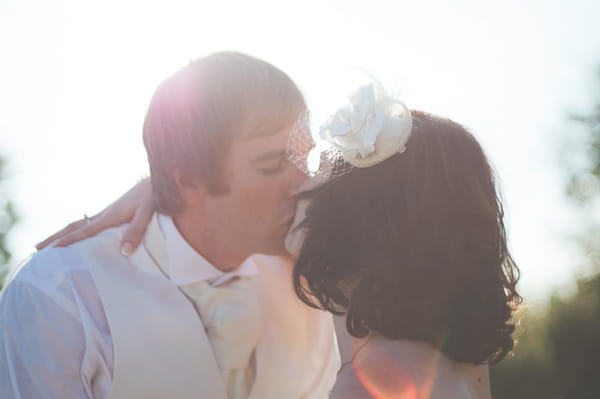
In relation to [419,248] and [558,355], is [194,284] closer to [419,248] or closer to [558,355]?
[419,248]

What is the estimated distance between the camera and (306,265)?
339 centimetres

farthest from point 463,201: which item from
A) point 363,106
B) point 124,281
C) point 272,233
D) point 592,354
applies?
point 592,354

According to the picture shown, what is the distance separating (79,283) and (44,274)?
0.14 m

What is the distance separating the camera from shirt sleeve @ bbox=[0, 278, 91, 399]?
12.3ft

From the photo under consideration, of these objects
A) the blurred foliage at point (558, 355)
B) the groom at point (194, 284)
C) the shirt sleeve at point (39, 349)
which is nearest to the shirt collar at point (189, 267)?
the groom at point (194, 284)

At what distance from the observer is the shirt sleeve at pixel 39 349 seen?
3.73 meters

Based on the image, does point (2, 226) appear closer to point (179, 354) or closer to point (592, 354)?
point (592, 354)

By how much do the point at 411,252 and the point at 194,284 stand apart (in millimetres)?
1191

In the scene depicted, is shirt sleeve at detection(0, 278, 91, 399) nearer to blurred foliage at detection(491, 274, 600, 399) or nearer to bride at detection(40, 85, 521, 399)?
bride at detection(40, 85, 521, 399)

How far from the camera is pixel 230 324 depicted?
3.94 m

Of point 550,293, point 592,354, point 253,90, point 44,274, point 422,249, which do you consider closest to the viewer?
point 422,249

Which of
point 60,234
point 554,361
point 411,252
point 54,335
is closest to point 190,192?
point 60,234

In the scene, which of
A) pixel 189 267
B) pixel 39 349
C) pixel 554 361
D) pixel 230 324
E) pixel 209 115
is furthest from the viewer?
pixel 554 361

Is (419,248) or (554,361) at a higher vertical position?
(419,248)
